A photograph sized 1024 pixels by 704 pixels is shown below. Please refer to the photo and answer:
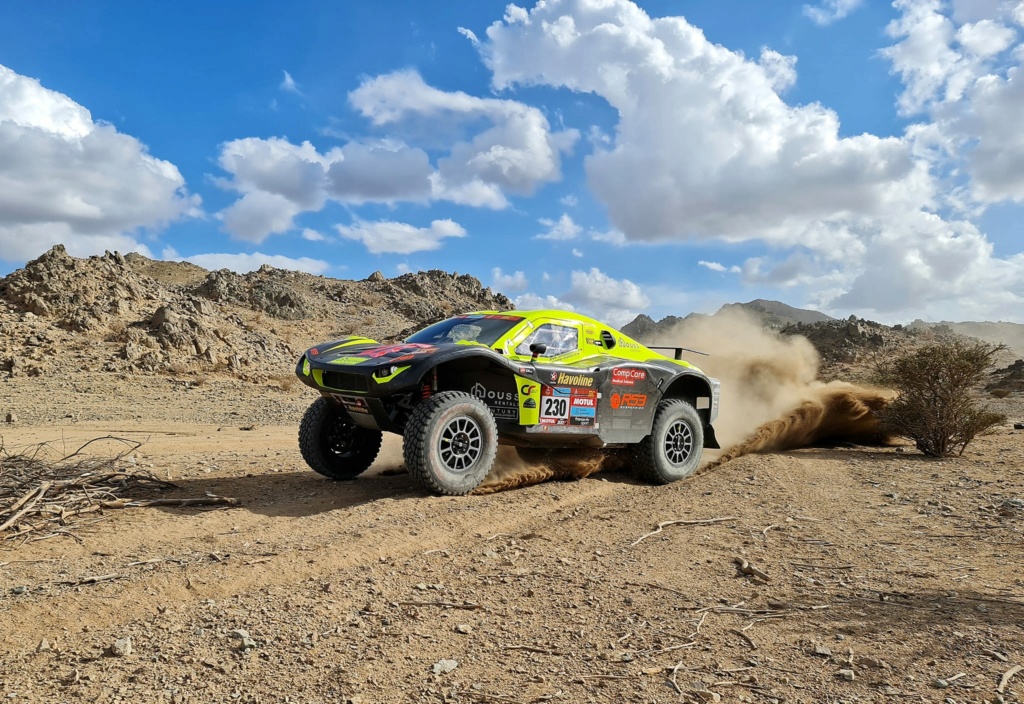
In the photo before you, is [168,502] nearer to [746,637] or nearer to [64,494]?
[64,494]

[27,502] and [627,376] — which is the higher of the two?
[627,376]

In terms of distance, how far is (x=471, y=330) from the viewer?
24.1ft

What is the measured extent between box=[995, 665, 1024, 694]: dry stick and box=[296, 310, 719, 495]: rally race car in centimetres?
414

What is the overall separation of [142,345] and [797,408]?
17036mm

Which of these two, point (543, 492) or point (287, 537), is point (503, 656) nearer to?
point (287, 537)

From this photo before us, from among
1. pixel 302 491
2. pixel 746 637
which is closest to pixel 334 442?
pixel 302 491

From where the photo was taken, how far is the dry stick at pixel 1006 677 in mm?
3033

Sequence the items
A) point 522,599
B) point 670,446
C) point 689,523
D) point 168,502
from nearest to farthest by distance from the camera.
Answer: point 522,599 → point 689,523 → point 168,502 → point 670,446

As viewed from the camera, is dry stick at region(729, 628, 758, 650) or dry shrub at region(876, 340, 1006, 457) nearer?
dry stick at region(729, 628, 758, 650)

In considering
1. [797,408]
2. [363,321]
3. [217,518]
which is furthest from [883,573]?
[363,321]

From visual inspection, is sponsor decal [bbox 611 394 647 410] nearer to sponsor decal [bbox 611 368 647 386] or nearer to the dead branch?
sponsor decal [bbox 611 368 647 386]

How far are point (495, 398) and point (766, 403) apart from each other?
658 cm

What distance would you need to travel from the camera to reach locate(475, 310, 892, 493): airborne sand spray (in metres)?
9.38

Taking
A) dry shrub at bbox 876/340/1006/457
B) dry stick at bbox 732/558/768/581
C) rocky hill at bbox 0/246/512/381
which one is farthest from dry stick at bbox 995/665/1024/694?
rocky hill at bbox 0/246/512/381
